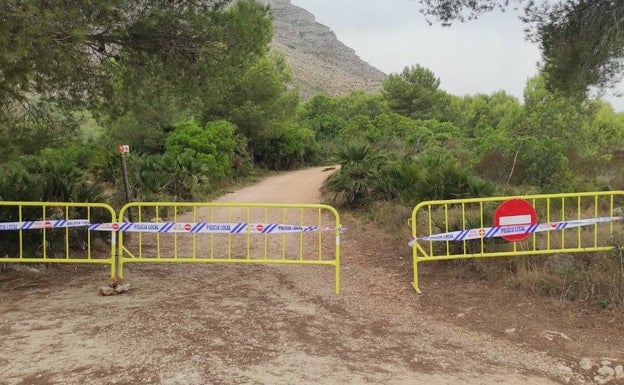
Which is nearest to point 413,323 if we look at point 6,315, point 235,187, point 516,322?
point 516,322

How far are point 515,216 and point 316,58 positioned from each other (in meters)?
141

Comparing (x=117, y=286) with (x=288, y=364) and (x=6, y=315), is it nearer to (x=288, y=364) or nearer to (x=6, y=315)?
(x=6, y=315)

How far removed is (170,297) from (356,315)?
2.36 metres

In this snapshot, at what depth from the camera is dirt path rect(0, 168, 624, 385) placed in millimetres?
4500

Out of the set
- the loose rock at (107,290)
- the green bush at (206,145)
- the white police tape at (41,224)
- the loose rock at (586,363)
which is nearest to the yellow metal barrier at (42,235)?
the white police tape at (41,224)

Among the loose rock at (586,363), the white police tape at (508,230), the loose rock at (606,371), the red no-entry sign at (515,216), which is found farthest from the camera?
the red no-entry sign at (515,216)

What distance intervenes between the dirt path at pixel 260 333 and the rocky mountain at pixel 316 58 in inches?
3714

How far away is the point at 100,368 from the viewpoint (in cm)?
448

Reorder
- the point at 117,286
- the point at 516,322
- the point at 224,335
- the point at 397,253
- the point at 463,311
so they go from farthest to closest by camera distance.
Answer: the point at 397,253, the point at 117,286, the point at 463,311, the point at 516,322, the point at 224,335

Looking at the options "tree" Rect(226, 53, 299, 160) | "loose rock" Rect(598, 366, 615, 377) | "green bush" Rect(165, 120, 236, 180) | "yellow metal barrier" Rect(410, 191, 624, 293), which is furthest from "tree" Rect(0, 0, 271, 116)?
"tree" Rect(226, 53, 299, 160)

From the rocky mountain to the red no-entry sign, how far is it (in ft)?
310

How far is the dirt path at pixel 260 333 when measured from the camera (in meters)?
4.50

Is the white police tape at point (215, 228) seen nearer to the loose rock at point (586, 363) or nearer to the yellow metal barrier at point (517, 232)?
the yellow metal barrier at point (517, 232)

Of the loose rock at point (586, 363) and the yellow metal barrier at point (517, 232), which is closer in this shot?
the loose rock at point (586, 363)
